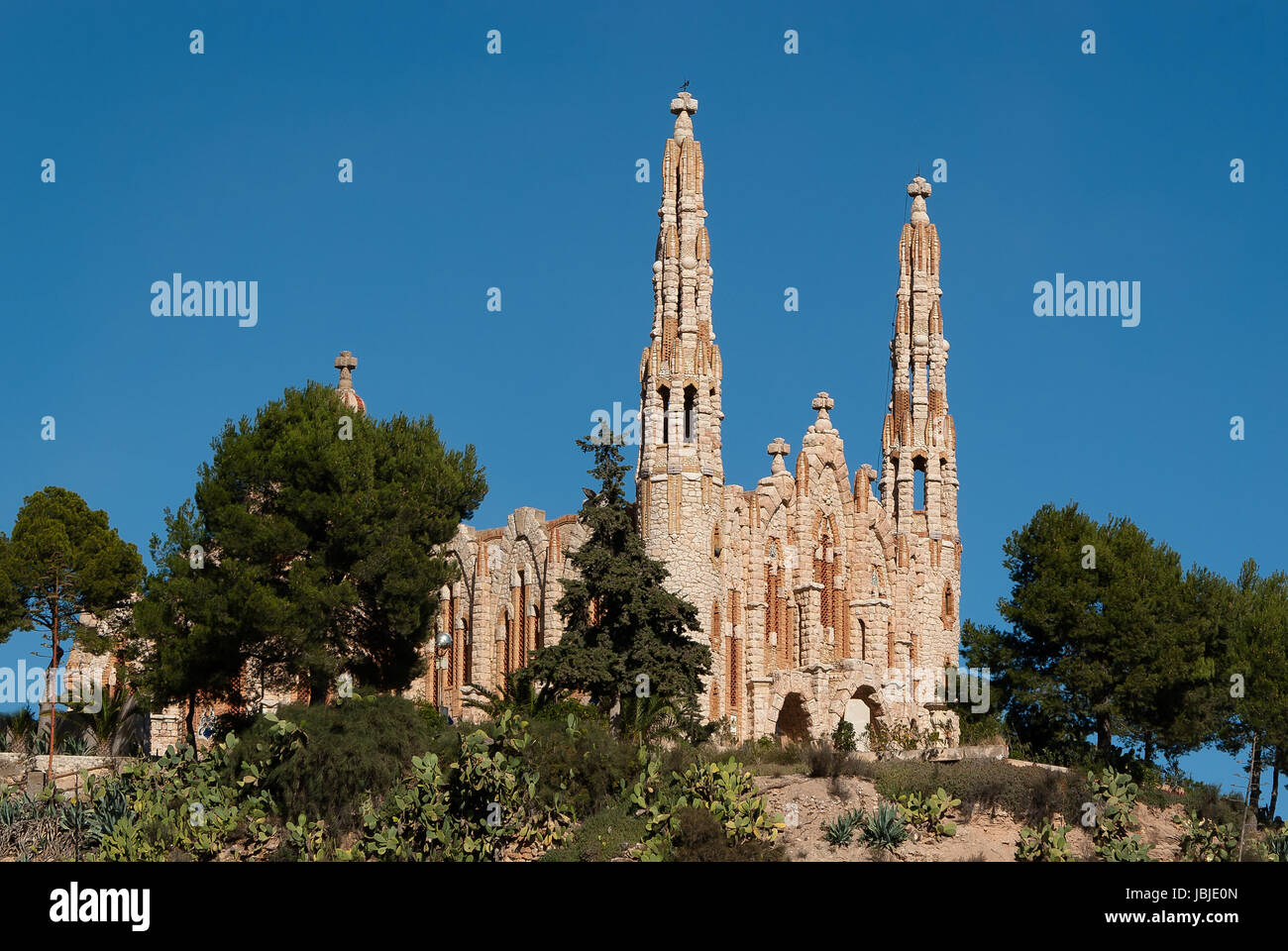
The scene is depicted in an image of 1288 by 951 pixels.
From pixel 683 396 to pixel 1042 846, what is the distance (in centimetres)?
1797

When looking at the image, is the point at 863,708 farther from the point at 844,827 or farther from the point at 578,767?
the point at 578,767

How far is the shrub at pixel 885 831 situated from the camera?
107ft

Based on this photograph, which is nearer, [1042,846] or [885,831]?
[1042,846]

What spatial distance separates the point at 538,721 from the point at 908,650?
2122 cm

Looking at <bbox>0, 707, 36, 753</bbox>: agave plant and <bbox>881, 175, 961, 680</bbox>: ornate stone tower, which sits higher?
<bbox>881, 175, 961, 680</bbox>: ornate stone tower

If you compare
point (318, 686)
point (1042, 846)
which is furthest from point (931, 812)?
point (318, 686)

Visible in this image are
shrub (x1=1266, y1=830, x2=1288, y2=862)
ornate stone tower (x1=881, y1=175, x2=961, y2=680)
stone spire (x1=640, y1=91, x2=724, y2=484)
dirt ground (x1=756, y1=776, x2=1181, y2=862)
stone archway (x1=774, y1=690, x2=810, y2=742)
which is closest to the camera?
dirt ground (x1=756, y1=776, x2=1181, y2=862)

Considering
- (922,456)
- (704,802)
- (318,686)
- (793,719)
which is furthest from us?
(922,456)

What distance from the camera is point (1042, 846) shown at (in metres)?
32.1

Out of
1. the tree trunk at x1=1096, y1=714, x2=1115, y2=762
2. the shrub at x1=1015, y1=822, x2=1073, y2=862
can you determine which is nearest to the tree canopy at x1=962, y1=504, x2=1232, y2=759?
the tree trunk at x1=1096, y1=714, x2=1115, y2=762

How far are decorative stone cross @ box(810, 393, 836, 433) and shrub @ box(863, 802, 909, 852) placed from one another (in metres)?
21.2

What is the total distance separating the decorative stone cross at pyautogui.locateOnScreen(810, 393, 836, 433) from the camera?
→ 173 feet

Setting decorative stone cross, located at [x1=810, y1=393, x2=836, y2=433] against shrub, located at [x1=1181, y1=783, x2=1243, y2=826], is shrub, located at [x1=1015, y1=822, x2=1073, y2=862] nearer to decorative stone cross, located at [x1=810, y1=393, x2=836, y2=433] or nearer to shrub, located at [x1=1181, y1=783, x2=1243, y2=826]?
shrub, located at [x1=1181, y1=783, x2=1243, y2=826]
